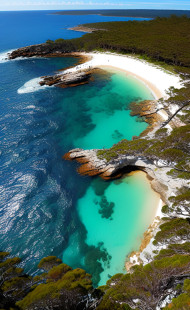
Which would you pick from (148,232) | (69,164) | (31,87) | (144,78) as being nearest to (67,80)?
(31,87)

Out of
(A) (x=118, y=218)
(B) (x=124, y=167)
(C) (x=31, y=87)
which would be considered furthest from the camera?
(C) (x=31, y=87)

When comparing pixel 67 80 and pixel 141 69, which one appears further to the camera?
pixel 141 69

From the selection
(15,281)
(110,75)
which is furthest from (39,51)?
(15,281)

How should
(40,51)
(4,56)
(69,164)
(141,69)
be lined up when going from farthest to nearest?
(40,51) → (4,56) → (141,69) → (69,164)

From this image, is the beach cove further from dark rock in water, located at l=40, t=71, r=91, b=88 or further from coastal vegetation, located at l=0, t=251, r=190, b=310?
coastal vegetation, located at l=0, t=251, r=190, b=310

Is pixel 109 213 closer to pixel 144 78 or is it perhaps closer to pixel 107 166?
pixel 107 166

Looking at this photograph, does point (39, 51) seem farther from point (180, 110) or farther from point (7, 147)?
point (180, 110)

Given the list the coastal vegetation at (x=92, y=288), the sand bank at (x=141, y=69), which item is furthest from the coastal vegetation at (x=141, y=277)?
the sand bank at (x=141, y=69)

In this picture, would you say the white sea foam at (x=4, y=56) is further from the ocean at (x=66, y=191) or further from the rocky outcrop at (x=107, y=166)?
the rocky outcrop at (x=107, y=166)
